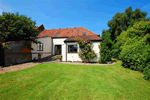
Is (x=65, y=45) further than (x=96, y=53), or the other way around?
(x=65, y=45)

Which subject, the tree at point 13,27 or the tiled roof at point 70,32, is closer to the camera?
the tree at point 13,27

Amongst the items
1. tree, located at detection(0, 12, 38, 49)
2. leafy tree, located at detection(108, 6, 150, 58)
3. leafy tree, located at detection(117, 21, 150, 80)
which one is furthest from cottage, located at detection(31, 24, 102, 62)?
leafy tree, located at detection(108, 6, 150, 58)

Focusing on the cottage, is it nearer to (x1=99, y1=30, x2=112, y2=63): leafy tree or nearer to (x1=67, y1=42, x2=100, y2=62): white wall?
(x1=67, y1=42, x2=100, y2=62): white wall

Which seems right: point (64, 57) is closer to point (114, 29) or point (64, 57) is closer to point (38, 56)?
point (38, 56)

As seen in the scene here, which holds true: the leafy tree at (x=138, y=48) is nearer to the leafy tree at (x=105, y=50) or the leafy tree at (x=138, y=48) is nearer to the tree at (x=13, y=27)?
the leafy tree at (x=105, y=50)

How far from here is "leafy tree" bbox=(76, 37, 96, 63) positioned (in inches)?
423

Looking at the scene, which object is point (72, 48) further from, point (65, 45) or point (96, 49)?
point (96, 49)

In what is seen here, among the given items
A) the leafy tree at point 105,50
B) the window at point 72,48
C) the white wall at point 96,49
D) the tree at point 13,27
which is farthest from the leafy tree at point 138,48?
the tree at point 13,27

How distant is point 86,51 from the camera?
1073cm

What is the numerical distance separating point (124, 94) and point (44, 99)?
3.26 metres

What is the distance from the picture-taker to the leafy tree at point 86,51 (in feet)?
35.2

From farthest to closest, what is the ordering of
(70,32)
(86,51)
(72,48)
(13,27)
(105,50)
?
(70,32)
(72,48)
(86,51)
(105,50)
(13,27)

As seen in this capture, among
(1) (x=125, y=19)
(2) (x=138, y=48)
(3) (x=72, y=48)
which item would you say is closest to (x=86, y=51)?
(3) (x=72, y=48)

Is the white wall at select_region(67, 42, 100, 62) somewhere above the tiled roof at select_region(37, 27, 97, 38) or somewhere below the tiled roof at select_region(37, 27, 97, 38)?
below
